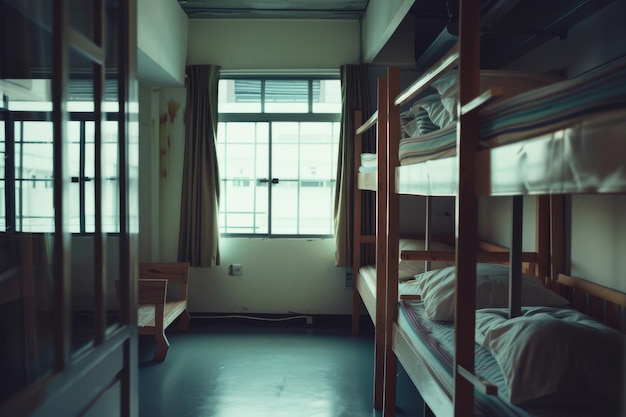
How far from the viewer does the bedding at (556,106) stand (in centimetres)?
84

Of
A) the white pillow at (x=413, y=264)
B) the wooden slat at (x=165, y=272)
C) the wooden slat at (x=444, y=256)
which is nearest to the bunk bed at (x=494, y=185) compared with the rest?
the wooden slat at (x=444, y=256)

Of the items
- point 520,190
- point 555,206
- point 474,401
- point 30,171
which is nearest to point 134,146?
point 30,171

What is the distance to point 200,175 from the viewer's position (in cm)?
398

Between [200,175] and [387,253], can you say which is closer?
[387,253]

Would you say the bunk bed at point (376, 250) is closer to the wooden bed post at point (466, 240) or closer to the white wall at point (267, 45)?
the white wall at point (267, 45)

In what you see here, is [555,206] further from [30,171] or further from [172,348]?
[172,348]

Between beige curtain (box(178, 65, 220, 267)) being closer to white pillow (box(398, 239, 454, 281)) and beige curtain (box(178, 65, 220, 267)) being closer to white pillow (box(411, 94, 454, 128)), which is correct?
white pillow (box(398, 239, 454, 281))

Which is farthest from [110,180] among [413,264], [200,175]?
[200,175]

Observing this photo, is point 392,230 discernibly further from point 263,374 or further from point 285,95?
point 285,95

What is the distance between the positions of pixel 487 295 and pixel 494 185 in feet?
3.25

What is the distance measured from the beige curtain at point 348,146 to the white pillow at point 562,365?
2.56 metres

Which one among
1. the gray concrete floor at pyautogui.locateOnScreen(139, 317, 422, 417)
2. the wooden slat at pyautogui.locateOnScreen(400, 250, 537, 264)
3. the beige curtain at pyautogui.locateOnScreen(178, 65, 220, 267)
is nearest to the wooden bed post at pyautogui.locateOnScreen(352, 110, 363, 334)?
the gray concrete floor at pyautogui.locateOnScreen(139, 317, 422, 417)

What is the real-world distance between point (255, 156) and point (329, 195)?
740 millimetres

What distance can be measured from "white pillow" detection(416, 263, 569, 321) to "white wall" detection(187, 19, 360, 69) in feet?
8.24
